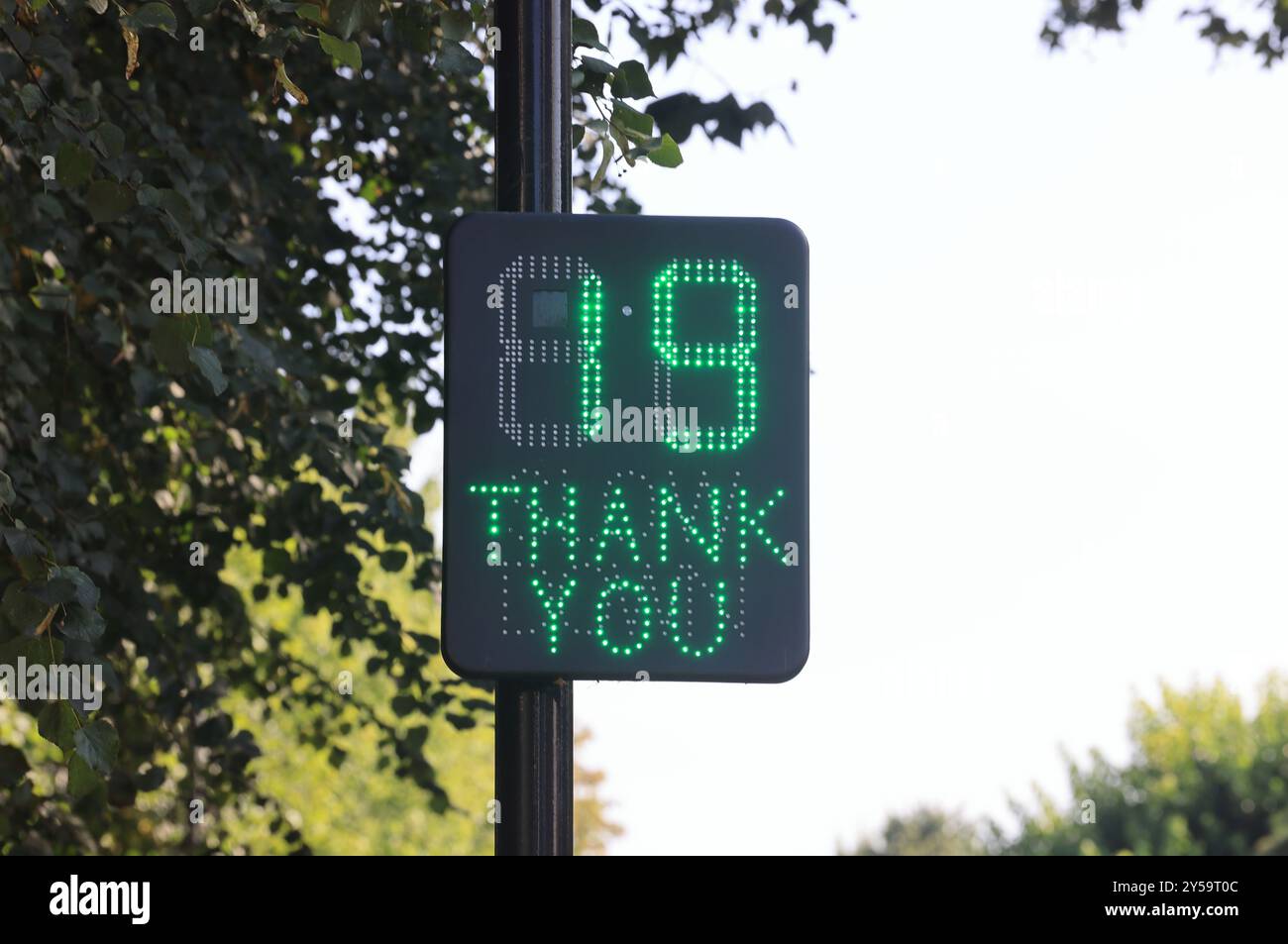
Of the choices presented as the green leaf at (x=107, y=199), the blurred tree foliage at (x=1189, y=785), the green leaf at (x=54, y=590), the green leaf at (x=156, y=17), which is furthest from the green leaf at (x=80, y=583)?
the blurred tree foliage at (x=1189, y=785)

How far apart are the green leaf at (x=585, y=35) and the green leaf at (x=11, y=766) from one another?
2.49 metres

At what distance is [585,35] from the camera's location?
3.58m

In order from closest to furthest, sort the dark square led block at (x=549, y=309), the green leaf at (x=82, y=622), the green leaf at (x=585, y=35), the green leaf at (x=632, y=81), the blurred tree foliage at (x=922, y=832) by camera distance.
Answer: the dark square led block at (x=549, y=309)
the green leaf at (x=82, y=622)
the green leaf at (x=585, y=35)
the green leaf at (x=632, y=81)
the blurred tree foliage at (x=922, y=832)

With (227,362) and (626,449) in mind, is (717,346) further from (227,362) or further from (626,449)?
(227,362)

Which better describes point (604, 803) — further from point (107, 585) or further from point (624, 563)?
point (624, 563)

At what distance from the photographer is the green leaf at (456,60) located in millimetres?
3580

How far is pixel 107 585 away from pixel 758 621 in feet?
Result: 10.5

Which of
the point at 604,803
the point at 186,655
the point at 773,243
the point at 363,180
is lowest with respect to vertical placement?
the point at 604,803

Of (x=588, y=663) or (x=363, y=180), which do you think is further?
(x=363, y=180)

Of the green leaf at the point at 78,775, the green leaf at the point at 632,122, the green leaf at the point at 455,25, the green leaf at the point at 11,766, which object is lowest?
the green leaf at the point at 11,766

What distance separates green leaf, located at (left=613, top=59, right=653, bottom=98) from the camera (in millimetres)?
3713

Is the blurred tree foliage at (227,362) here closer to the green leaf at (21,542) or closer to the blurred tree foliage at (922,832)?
the green leaf at (21,542)
